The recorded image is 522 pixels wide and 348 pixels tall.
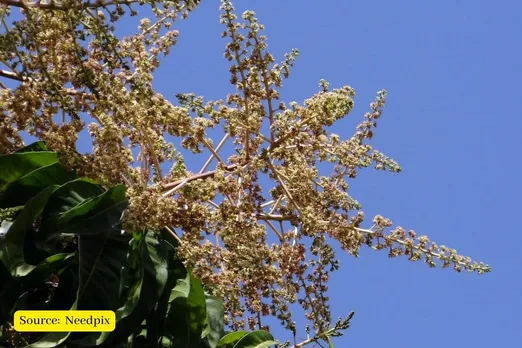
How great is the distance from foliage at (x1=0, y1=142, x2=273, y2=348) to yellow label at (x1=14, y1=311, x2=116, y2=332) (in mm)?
23

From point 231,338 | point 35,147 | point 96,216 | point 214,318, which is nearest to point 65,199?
point 96,216

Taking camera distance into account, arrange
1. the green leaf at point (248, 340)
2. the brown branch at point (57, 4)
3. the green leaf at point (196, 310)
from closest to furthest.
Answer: the brown branch at point (57, 4)
the green leaf at point (196, 310)
the green leaf at point (248, 340)

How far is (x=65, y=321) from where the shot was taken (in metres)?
2.73

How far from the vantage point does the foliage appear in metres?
2.77

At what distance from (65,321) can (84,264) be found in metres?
0.17

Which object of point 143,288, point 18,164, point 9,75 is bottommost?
point 143,288

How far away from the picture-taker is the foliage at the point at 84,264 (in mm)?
2768

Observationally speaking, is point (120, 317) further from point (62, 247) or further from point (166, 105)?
point (166, 105)

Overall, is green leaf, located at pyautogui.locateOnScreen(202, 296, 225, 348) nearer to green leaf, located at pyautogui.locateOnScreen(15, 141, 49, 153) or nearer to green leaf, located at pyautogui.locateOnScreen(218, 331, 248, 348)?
green leaf, located at pyautogui.locateOnScreen(218, 331, 248, 348)

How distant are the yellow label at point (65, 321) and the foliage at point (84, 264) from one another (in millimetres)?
23

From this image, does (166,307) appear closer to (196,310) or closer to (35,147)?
(196,310)

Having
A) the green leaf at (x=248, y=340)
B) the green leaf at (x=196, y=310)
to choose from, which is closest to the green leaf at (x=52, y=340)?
the green leaf at (x=196, y=310)

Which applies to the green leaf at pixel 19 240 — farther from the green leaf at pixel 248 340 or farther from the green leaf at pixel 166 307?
the green leaf at pixel 248 340

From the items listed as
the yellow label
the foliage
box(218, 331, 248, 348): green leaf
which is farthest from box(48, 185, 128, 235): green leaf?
box(218, 331, 248, 348): green leaf
